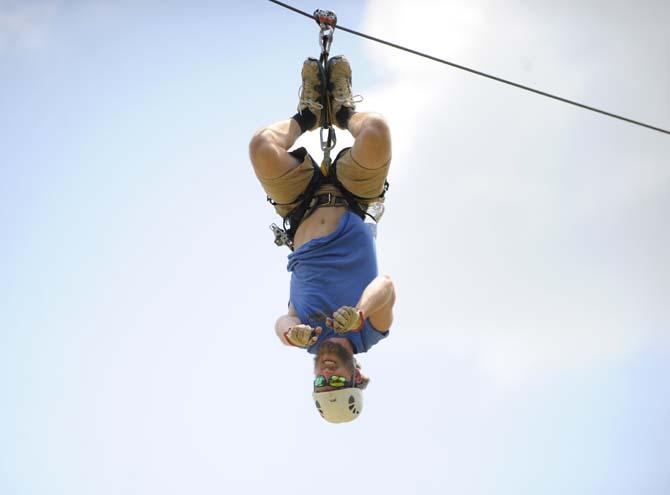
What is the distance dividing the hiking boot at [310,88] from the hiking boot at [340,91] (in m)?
0.09

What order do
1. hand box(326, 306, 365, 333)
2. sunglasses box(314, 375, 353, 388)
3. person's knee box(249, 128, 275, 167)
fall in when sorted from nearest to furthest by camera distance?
hand box(326, 306, 365, 333)
person's knee box(249, 128, 275, 167)
sunglasses box(314, 375, 353, 388)

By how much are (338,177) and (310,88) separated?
675 mm

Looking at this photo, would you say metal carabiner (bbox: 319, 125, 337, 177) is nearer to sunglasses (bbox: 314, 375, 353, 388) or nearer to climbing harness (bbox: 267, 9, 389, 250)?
climbing harness (bbox: 267, 9, 389, 250)

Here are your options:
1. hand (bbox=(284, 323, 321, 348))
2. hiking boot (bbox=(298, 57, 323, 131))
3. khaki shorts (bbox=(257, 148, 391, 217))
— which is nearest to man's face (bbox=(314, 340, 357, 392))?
hand (bbox=(284, 323, 321, 348))

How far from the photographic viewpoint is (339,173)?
23.7 ft

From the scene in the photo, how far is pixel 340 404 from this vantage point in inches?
279

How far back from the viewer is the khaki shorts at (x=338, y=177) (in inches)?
280

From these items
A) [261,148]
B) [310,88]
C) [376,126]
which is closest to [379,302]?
[376,126]

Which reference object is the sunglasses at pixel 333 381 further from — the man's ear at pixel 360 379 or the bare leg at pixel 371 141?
the bare leg at pixel 371 141

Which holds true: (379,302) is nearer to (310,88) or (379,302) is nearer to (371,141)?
(371,141)

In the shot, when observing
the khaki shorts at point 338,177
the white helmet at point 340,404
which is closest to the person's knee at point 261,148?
the khaki shorts at point 338,177

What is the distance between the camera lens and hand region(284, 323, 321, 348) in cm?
635

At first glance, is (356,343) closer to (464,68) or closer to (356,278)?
(356,278)

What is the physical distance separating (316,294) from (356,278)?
305 millimetres
